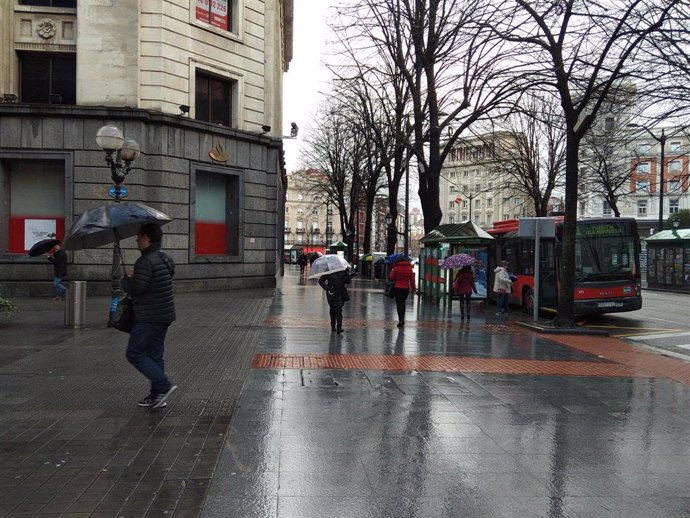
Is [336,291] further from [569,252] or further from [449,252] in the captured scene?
[449,252]

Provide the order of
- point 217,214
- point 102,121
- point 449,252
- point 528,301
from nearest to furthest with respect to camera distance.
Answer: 1. point 528,301
2. point 102,121
3. point 449,252
4. point 217,214

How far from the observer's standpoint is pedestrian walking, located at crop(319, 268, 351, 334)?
38.9 ft

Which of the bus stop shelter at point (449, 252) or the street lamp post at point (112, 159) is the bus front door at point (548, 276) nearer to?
the bus stop shelter at point (449, 252)

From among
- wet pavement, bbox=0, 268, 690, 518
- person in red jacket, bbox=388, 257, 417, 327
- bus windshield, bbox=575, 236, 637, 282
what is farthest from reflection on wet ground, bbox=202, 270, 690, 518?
bus windshield, bbox=575, 236, 637, 282

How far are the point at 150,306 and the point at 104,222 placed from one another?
269cm

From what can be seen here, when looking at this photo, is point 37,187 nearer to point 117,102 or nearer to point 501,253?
point 117,102

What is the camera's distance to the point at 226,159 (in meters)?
22.4

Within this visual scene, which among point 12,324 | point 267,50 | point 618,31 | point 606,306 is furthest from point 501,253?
point 12,324

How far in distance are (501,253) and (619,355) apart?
10.4m

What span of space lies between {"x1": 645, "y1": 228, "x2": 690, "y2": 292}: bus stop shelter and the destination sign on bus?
59.7ft

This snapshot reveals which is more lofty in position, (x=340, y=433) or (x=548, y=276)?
(x=548, y=276)

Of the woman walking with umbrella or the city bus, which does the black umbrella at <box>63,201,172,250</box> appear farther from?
the city bus

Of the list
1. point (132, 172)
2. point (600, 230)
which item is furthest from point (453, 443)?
point (132, 172)

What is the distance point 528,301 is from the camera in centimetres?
1869
